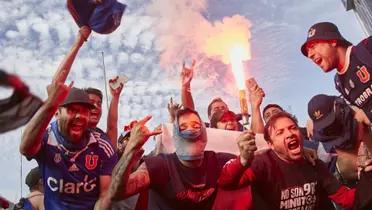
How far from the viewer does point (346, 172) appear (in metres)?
5.54

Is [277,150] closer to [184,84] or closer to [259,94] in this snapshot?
[259,94]

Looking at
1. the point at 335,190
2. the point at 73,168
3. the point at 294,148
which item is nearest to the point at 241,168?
the point at 294,148

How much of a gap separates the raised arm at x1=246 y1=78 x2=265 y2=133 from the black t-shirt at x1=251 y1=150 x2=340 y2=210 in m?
0.82

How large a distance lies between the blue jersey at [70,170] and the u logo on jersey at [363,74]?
2.80m

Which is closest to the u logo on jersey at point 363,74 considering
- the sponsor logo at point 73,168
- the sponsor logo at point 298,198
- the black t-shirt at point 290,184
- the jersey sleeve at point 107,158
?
the black t-shirt at point 290,184

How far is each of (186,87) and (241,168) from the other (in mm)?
2498

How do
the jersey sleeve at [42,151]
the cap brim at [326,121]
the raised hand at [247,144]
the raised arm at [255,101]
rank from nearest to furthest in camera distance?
the raised hand at [247,144] < the jersey sleeve at [42,151] < the raised arm at [255,101] < the cap brim at [326,121]

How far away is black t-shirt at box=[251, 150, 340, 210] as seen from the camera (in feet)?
14.7

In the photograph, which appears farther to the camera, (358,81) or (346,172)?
(346,172)

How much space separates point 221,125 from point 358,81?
6.97 ft

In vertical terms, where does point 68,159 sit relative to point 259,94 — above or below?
below

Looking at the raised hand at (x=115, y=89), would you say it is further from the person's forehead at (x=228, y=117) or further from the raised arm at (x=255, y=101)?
the raised arm at (x=255, y=101)

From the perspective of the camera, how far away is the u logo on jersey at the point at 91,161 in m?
4.52

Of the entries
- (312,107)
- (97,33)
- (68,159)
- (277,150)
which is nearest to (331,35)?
(312,107)
